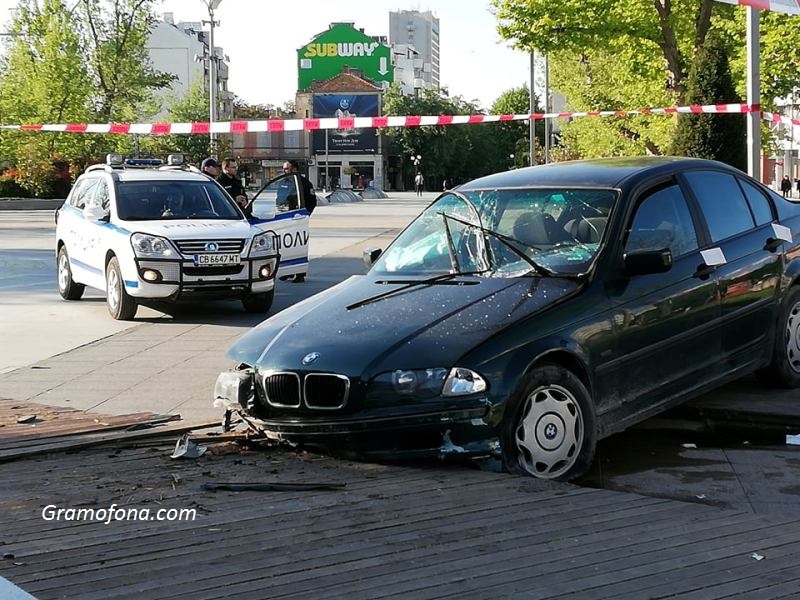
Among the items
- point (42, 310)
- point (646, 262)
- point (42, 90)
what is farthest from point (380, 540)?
point (42, 90)

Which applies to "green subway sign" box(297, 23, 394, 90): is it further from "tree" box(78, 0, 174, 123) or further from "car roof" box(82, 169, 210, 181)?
"car roof" box(82, 169, 210, 181)

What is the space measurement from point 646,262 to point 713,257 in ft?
3.34

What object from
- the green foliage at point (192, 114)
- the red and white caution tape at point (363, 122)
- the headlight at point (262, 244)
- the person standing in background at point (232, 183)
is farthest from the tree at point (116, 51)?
the headlight at point (262, 244)

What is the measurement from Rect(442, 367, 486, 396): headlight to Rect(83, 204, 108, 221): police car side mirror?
8854 millimetres

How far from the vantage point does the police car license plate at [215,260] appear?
12320 mm

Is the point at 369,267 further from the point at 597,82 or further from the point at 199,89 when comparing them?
the point at 199,89

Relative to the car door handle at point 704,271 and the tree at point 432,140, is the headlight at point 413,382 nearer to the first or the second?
the car door handle at point 704,271

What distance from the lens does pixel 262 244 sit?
12859 millimetres

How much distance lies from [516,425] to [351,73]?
131m

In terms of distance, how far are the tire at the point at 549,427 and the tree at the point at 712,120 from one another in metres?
17.8

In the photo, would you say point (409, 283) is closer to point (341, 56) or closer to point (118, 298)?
point (118, 298)

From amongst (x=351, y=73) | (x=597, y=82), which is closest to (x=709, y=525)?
(x=597, y=82)

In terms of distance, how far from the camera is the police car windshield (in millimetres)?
13259

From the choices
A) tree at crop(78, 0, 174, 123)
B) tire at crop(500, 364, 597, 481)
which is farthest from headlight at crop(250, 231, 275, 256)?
tree at crop(78, 0, 174, 123)
